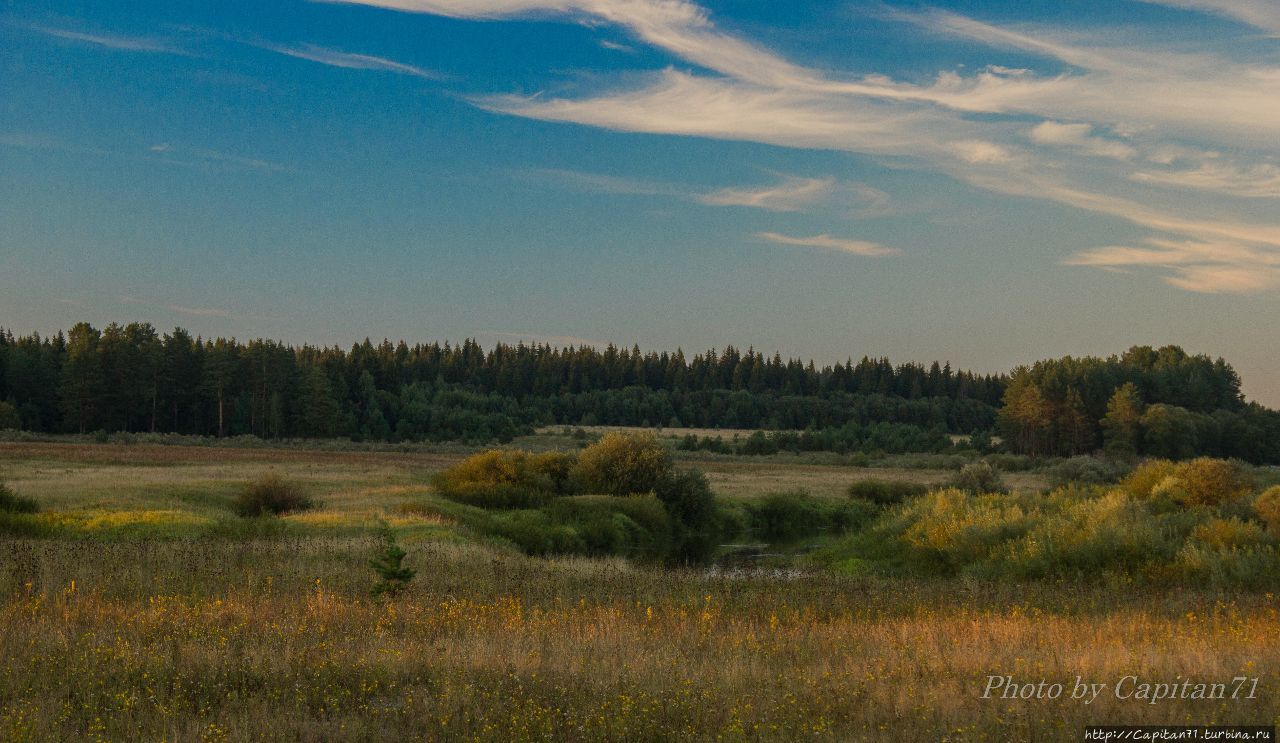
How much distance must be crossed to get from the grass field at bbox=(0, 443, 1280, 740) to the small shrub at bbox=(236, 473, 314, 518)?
15.0 metres

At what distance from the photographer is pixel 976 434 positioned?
429 ft

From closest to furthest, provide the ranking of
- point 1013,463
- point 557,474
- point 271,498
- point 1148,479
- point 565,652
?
point 565,652, point 1148,479, point 271,498, point 557,474, point 1013,463

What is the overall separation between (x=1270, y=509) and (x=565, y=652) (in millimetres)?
20496

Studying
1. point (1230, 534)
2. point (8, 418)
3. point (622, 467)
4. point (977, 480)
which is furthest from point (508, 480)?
point (8, 418)

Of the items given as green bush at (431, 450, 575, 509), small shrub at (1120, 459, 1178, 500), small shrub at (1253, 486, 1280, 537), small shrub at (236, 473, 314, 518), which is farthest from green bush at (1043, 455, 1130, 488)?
small shrub at (236, 473, 314, 518)

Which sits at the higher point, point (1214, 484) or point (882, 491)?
point (1214, 484)

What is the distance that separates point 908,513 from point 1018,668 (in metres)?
26.0

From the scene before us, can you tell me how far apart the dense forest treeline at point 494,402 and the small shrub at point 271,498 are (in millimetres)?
68861

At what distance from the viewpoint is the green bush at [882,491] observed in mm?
55219

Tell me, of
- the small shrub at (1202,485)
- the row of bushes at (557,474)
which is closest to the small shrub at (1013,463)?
the row of bushes at (557,474)

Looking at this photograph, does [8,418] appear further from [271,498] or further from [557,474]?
[271,498]

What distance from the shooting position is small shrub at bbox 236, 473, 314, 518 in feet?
114

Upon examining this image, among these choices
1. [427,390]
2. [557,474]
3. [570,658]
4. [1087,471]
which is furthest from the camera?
[427,390]

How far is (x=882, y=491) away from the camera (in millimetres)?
56062
